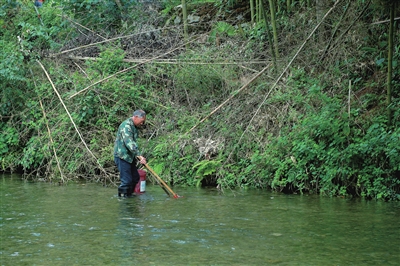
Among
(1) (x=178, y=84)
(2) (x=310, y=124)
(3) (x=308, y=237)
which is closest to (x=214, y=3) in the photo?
(1) (x=178, y=84)

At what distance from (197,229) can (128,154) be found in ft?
12.3

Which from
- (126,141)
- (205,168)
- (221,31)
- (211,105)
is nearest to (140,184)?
(126,141)

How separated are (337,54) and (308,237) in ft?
24.3

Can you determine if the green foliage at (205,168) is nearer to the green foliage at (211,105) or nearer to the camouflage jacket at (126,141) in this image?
the green foliage at (211,105)

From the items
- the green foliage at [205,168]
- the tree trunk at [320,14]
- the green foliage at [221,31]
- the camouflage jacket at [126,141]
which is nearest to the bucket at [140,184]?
the camouflage jacket at [126,141]

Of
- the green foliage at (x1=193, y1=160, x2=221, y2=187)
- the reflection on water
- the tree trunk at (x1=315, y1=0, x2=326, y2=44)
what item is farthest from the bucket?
the tree trunk at (x1=315, y1=0, x2=326, y2=44)

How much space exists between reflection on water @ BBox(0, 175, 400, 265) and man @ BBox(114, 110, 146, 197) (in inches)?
11.5

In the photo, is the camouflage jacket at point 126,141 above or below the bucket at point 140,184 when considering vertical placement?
above

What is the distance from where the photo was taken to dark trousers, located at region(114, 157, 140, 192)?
11742mm

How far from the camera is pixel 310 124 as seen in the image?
12086 millimetres

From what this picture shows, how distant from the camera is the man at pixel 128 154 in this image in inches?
460

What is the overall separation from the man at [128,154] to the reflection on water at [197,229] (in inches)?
11.5

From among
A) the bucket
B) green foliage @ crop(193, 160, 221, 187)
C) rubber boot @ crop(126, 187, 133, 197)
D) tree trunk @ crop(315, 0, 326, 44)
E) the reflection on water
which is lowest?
the reflection on water

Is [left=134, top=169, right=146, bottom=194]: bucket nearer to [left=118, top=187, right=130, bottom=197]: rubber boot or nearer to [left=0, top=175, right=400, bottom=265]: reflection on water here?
[left=0, top=175, right=400, bottom=265]: reflection on water
